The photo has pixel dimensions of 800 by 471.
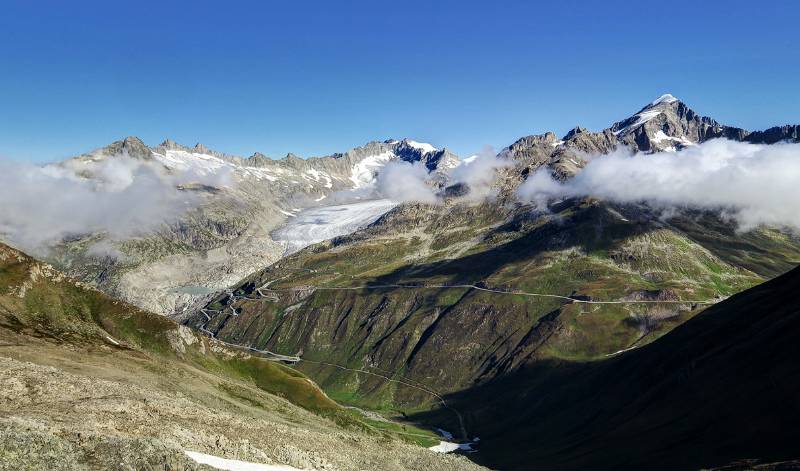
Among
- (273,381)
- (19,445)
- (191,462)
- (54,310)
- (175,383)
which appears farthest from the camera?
(273,381)

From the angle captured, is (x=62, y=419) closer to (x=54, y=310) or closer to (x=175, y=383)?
(x=175, y=383)

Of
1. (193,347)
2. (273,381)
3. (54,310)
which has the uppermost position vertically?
(54,310)

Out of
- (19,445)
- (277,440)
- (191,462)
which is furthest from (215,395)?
(19,445)

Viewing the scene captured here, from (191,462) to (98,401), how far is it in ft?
88.9

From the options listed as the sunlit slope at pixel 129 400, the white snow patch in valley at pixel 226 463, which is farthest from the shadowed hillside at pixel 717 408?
the white snow patch in valley at pixel 226 463

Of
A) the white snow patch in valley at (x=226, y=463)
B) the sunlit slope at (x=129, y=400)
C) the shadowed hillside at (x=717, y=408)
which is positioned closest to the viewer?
the sunlit slope at (x=129, y=400)

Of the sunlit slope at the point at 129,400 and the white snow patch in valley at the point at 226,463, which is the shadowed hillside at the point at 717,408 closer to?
the sunlit slope at the point at 129,400

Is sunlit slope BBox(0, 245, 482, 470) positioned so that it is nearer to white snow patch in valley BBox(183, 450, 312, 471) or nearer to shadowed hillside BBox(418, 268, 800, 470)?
white snow patch in valley BBox(183, 450, 312, 471)

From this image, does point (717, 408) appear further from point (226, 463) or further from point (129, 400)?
point (129, 400)

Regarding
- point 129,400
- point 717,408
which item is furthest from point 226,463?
point 717,408

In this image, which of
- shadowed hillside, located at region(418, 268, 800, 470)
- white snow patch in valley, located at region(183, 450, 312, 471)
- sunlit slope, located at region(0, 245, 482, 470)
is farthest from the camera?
shadowed hillside, located at region(418, 268, 800, 470)

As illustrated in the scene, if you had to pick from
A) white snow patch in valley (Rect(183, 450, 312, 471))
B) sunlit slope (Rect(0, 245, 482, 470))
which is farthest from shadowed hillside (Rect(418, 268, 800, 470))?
white snow patch in valley (Rect(183, 450, 312, 471))

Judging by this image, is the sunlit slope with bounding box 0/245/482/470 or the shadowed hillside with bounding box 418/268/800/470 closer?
the sunlit slope with bounding box 0/245/482/470

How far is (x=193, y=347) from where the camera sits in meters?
186
